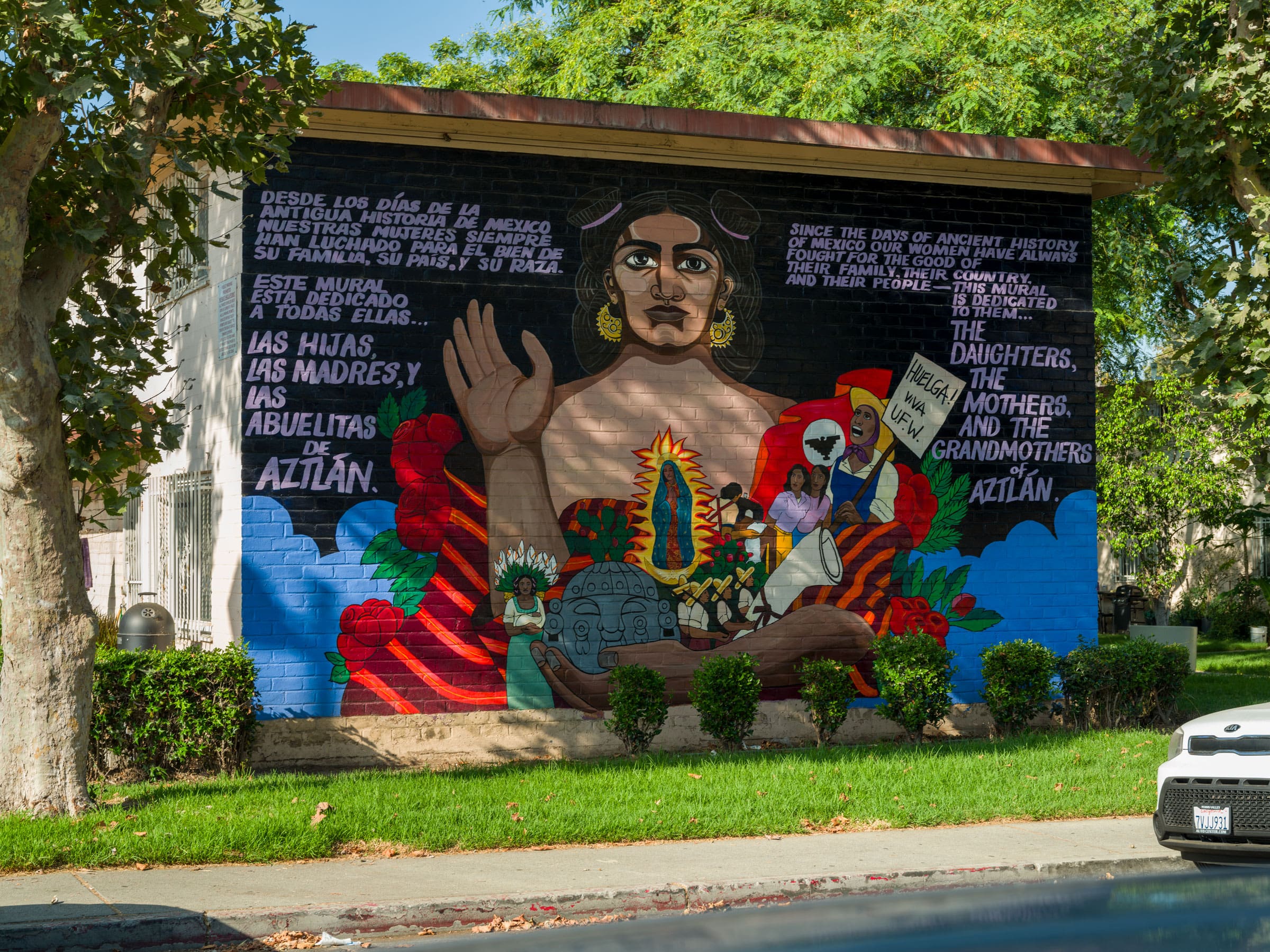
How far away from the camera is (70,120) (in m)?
9.04

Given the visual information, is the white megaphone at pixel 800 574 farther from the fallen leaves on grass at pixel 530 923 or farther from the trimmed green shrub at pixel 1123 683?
the fallen leaves on grass at pixel 530 923

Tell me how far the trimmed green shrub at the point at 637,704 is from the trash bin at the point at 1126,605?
17.1m

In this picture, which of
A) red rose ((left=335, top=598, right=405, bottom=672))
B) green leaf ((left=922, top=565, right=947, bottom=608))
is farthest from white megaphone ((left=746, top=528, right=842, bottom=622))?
red rose ((left=335, top=598, right=405, bottom=672))

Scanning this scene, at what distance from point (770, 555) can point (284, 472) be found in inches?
187

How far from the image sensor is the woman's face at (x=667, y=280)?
12773 millimetres

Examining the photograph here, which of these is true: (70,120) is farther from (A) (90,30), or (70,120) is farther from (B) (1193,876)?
(B) (1193,876)

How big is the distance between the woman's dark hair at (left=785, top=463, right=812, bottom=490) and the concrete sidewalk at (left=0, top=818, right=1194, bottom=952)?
4.64 metres

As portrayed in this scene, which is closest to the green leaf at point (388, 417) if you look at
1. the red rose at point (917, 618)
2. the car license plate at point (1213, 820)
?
the red rose at point (917, 618)

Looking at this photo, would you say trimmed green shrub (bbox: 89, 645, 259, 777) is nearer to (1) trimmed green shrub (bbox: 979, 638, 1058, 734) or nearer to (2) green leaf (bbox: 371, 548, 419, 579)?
(2) green leaf (bbox: 371, 548, 419, 579)

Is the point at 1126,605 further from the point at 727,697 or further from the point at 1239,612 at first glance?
the point at 727,697

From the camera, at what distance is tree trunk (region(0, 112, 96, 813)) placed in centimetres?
862

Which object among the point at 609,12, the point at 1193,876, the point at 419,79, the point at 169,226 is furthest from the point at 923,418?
the point at 419,79

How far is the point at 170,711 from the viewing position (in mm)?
10711

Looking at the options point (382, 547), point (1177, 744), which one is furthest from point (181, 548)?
point (1177, 744)
